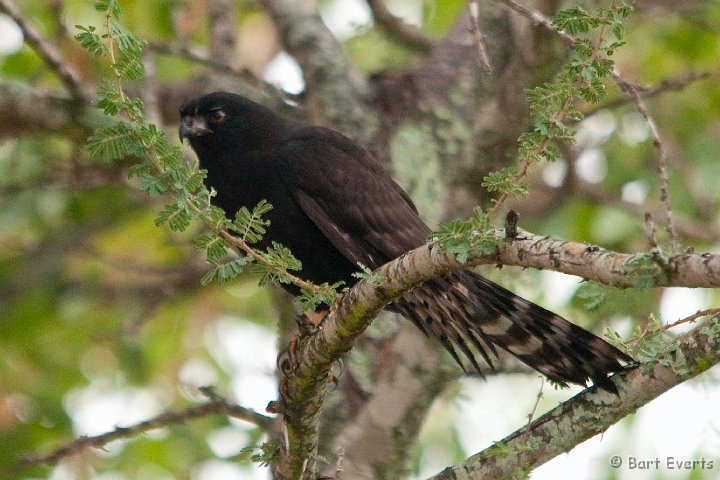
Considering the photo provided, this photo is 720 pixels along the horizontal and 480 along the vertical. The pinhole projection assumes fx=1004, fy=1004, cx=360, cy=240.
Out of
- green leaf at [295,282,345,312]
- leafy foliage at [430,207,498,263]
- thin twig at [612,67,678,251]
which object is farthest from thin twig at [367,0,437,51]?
leafy foliage at [430,207,498,263]

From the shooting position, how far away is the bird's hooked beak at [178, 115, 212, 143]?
18.8ft

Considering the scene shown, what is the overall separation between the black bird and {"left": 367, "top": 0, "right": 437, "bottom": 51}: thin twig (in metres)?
1.86

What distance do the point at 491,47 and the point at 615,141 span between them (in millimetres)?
3067

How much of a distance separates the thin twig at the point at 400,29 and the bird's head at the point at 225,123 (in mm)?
1817

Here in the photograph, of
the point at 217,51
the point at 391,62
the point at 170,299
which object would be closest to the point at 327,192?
the point at 217,51

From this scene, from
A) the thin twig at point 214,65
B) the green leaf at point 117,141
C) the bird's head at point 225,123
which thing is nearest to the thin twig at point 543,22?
the green leaf at point 117,141

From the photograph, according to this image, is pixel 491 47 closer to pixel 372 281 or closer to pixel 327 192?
pixel 327 192

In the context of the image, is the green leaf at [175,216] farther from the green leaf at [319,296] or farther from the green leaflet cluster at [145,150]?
the green leaf at [319,296]

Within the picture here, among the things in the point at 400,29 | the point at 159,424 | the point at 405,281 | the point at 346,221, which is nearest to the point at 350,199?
the point at 346,221

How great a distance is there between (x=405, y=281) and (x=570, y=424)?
0.81 metres

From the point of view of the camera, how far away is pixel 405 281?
3.17m

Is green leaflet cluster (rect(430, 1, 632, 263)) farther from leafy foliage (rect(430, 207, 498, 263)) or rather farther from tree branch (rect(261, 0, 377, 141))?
tree branch (rect(261, 0, 377, 141))

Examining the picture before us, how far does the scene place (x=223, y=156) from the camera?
5516 mm

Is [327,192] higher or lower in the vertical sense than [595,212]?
lower
